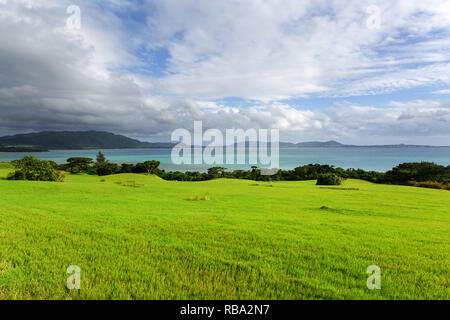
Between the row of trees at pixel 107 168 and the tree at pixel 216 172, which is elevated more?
the row of trees at pixel 107 168

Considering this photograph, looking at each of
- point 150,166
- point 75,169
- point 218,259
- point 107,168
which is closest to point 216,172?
point 150,166

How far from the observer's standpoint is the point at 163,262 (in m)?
4.79

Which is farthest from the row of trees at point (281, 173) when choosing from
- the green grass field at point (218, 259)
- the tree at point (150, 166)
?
the green grass field at point (218, 259)

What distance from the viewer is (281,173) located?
6788cm

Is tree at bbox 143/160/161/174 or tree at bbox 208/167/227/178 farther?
tree at bbox 208/167/227/178

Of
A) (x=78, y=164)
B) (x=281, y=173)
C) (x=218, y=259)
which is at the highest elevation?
(x=78, y=164)

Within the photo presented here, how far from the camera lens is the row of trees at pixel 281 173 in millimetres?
32925

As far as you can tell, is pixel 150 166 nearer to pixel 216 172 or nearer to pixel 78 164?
pixel 216 172

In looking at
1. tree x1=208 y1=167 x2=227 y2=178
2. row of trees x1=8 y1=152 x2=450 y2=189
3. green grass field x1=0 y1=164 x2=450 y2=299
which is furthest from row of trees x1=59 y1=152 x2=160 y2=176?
green grass field x1=0 y1=164 x2=450 y2=299

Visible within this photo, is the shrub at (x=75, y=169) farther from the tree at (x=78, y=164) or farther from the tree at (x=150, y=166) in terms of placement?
the tree at (x=150, y=166)

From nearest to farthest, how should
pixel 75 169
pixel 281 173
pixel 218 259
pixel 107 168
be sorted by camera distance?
pixel 218 259 → pixel 107 168 → pixel 75 169 → pixel 281 173

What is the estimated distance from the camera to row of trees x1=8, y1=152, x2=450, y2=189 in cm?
3292

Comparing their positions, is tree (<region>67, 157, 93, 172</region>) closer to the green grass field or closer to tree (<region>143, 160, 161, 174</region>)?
tree (<region>143, 160, 161, 174</region>)
